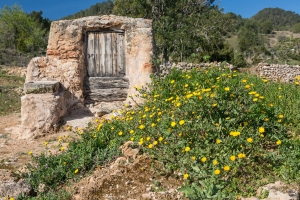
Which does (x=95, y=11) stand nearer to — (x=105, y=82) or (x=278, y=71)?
(x=278, y=71)

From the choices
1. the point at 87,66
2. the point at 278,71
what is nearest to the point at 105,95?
the point at 87,66

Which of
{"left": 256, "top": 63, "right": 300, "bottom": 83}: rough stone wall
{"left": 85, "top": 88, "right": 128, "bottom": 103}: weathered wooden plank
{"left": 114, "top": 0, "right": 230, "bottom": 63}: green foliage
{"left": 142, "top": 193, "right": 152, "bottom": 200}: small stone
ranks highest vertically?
{"left": 114, "top": 0, "right": 230, "bottom": 63}: green foliage

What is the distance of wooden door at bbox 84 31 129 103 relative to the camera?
7.22 m

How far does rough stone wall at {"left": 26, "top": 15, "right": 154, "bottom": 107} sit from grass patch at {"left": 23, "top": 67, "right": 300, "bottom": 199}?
8.95ft

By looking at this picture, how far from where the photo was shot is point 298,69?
47.2 ft

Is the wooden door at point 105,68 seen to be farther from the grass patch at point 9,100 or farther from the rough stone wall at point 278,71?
the rough stone wall at point 278,71

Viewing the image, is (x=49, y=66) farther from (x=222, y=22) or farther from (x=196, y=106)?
(x=222, y=22)

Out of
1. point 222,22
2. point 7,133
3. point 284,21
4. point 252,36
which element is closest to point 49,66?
point 7,133

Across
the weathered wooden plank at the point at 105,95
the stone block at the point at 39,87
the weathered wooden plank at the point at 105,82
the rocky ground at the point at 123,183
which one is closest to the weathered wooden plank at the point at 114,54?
the weathered wooden plank at the point at 105,82

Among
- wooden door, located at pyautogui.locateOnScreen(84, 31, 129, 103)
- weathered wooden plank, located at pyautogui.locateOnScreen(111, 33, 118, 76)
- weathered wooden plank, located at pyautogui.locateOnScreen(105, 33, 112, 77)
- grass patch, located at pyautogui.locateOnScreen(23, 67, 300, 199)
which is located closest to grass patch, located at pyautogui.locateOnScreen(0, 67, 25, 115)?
wooden door, located at pyautogui.locateOnScreen(84, 31, 129, 103)

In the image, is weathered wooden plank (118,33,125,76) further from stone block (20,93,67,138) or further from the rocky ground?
the rocky ground

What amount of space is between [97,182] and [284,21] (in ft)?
286

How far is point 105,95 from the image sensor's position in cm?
731

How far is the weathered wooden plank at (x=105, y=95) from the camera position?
23.9 ft
